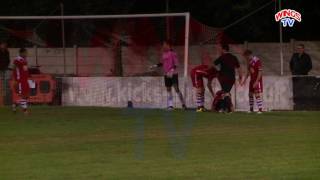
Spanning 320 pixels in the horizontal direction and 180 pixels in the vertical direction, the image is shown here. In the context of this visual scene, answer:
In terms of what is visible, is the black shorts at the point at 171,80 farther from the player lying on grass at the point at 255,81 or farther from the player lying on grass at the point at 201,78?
the player lying on grass at the point at 255,81

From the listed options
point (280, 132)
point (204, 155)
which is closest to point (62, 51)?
point (280, 132)

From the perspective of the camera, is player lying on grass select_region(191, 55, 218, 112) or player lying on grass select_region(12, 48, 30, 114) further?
player lying on grass select_region(191, 55, 218, 112)

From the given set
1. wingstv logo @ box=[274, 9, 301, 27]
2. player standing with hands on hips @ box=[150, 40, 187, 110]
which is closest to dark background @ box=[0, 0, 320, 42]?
wingstv logo @ box=[274, 9, 301, 27]

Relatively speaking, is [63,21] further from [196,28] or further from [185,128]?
[185,128]

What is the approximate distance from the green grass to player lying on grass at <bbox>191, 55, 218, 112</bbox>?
5.45ft

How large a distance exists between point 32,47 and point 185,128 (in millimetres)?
10076

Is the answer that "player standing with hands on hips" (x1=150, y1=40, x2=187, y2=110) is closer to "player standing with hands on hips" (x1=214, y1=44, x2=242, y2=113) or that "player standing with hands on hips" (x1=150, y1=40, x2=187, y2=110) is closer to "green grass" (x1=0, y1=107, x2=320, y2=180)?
"player standing with hands on hips" (x1=214, y1=44, x2=242, y2=113)

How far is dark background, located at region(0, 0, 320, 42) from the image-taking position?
3222 cm

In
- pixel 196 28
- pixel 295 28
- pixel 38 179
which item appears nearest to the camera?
pixel 38 179

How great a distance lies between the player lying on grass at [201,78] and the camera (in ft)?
70.8

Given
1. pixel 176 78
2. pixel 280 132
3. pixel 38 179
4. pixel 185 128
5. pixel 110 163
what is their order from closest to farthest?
pixel 38 179 → pixel 110 163 → pixel 280 132 → pixel 185 128 → pixel 176 78

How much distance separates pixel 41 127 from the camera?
54.4ft

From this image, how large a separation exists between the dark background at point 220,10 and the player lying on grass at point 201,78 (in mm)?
10130

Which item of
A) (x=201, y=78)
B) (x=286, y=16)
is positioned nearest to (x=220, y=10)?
(x=286, y=16)
